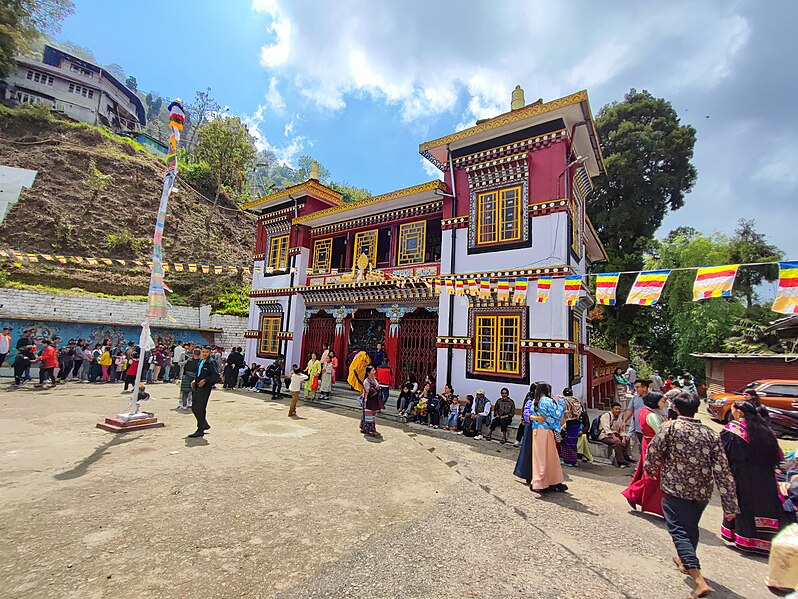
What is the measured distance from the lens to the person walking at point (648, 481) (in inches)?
215

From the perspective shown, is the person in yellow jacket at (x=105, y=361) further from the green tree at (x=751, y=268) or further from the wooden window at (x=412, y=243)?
the green tree at (x=751, y=268)

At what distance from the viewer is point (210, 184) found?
120ft

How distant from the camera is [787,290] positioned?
7062 millimetres

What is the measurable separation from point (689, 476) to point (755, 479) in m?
1.69

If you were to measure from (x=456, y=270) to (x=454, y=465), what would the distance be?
6884 millimetres

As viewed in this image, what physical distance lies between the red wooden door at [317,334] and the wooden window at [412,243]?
15.0 ft

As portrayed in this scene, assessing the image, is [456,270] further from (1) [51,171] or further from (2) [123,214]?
(1) [51,171]

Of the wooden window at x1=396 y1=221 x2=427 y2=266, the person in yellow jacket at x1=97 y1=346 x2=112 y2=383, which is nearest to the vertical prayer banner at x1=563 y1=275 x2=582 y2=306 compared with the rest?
the wooden window at x1=396 y1=221 x2=427 y2=266

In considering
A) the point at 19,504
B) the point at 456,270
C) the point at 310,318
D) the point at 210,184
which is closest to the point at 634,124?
the point at 456,270

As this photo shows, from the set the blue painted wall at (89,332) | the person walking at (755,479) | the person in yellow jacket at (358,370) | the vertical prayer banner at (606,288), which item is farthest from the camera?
the blue painted wall at (89,332)

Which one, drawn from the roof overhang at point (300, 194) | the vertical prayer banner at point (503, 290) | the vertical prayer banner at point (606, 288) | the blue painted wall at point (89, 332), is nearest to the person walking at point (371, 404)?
the vertical prayer banner at point (503, 290)

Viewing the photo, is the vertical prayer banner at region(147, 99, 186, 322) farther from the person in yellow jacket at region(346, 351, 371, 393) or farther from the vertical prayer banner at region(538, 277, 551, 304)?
the vertical prayer banner at region(538, 277, 551, 304)

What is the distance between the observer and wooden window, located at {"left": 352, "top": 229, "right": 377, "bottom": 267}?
16.4 meters

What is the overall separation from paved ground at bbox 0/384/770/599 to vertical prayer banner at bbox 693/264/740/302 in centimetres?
403
